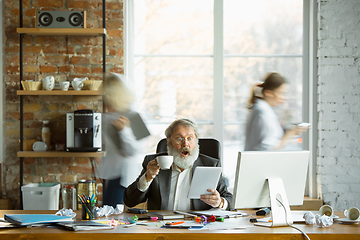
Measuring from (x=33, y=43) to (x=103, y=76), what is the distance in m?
0.76

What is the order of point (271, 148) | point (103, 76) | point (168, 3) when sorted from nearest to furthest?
point (271, 148), point (103, 76), point (168, 3)

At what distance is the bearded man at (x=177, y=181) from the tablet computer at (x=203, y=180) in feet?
0.71

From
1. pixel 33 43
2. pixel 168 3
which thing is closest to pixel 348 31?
pixel 168 3

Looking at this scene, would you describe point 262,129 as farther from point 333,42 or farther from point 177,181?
point 333,42

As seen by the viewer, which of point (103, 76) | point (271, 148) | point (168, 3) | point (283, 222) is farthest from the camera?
point (168, 3)

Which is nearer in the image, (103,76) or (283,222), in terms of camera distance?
(283,222)

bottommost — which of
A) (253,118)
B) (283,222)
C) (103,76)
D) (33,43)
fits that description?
(283,222)

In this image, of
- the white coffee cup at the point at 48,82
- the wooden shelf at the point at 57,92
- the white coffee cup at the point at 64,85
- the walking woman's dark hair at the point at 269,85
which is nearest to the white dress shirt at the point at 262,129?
the walking woman's dark hair at the point at 269,85

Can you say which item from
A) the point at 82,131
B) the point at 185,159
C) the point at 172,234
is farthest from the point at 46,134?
the point at 172,234

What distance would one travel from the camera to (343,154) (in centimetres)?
347

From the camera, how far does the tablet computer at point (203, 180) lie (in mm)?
1718

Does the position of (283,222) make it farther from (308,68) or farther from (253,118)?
(308,68)

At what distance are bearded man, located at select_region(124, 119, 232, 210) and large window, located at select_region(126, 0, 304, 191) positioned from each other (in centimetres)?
144

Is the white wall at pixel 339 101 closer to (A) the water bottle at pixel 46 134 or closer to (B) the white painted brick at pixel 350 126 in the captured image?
(B) the white painted brick at pixel 350 126
